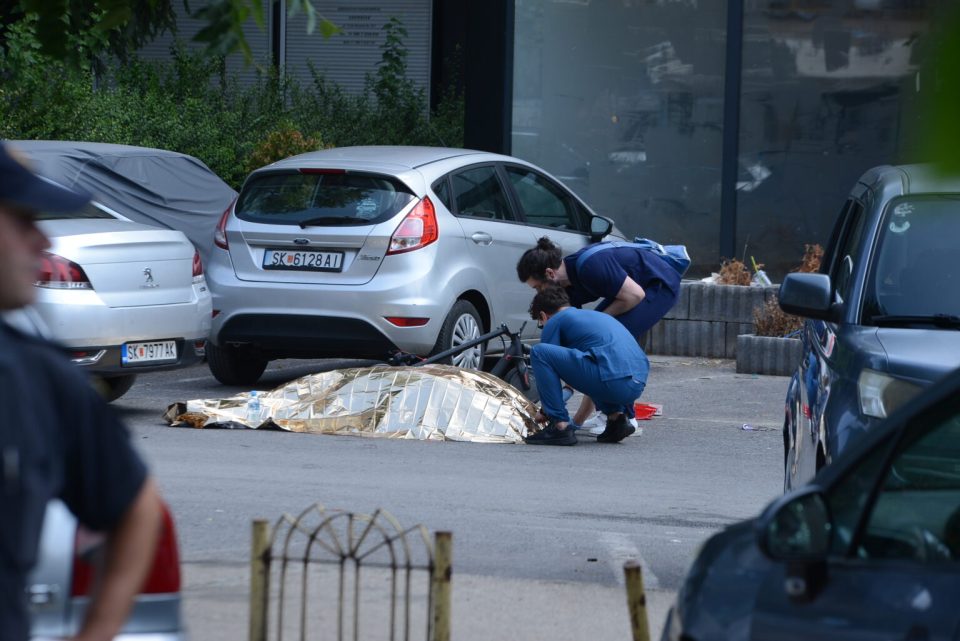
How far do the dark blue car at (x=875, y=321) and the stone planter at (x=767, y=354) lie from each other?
599 centimetres

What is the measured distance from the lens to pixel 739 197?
1488 centimetres

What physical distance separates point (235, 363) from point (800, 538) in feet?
26.9

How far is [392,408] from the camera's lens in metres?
9.11

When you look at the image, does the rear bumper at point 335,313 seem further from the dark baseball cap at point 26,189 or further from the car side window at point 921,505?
the dark baseball cap at point 26,189

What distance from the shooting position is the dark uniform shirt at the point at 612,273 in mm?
9562

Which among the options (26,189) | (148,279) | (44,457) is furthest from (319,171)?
(44,457)

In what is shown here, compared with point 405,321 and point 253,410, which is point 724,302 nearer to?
point 405,321

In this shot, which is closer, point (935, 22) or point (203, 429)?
point (935, 22)

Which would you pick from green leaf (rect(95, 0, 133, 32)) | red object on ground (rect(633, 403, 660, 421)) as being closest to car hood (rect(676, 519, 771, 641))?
green leaf (rect(95, 0, 133, 32))

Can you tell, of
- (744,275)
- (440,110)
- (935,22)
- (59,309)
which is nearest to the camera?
(935,22)

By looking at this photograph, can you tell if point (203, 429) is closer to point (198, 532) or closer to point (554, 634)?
point (198, 532)

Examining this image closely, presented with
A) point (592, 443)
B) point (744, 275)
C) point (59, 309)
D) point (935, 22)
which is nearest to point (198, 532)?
point (59, 309)

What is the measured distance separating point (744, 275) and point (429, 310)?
4.49m

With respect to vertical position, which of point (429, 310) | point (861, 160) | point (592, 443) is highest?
→ point (861, 160)
